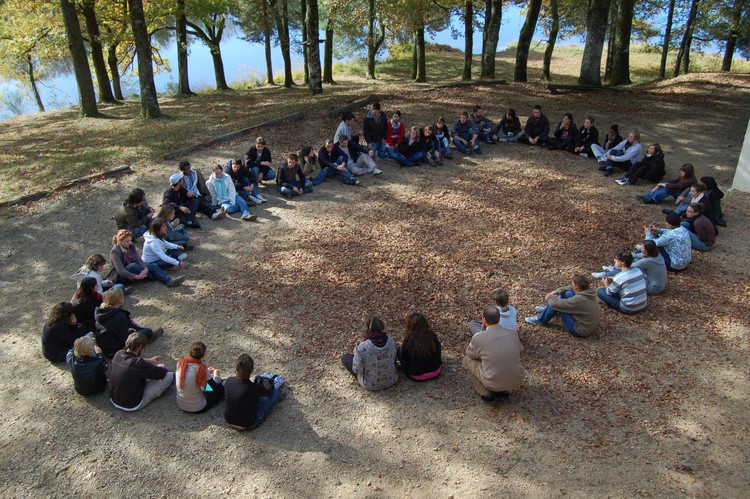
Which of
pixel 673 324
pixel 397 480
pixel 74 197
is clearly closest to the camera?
pixel 397 480

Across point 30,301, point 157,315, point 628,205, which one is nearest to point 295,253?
point 157,315

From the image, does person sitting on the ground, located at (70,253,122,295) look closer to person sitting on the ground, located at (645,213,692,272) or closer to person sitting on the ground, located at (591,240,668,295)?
person sitting on the ground, located at (591,240,668,295)

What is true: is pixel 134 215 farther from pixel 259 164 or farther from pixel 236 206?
pixel 259 164

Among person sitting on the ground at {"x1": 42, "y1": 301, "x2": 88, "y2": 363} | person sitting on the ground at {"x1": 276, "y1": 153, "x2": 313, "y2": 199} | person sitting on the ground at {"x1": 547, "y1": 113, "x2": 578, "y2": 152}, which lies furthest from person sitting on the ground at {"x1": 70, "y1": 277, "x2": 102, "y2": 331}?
person sitting on the ground at {"x1": 547, "y1": 113, "x2": 578, "y2": 152}

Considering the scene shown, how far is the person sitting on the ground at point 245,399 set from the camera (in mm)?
5141

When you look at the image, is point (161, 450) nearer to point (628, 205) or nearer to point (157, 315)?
point (157, 315)

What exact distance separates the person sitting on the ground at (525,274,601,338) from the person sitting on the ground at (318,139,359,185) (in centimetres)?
594

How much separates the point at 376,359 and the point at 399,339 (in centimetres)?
110

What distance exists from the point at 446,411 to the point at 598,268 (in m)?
4.24

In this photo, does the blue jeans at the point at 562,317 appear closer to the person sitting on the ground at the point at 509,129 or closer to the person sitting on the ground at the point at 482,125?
the person sitting on the ground at the point at 482,125

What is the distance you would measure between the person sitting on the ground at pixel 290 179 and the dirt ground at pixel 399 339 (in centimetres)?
24

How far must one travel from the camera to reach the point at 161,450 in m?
5.10

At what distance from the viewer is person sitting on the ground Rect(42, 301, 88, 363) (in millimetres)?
6020

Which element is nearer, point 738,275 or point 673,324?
point 673,324
